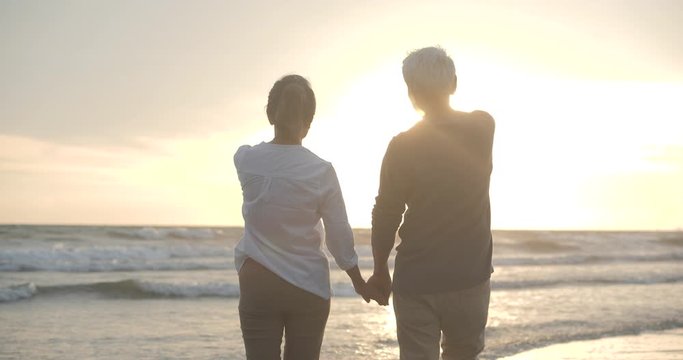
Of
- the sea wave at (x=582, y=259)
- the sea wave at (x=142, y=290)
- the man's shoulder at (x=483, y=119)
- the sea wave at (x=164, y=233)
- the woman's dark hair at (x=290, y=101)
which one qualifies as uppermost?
the woman's dark hair at (x=290, y=101)

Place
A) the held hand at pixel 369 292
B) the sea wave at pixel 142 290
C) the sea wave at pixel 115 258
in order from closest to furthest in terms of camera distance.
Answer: the held hand at pixel 369 292, the sea wave at pixel 142 290, the sea wave at pixel 115 258

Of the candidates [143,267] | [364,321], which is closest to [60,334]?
→ [364,321]

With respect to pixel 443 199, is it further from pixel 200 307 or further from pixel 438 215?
pixel 200 307

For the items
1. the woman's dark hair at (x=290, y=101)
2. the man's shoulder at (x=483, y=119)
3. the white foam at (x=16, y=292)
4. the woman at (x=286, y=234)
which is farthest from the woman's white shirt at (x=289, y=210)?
the white foam at (x=16, y=292)

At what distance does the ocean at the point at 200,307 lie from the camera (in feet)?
25.5

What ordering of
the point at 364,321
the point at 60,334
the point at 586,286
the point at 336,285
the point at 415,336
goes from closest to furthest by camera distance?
1. the point at 415,336
2. the point at 60,334
3. the point at 364,321
4. the point at 336,285
5. the point at 586,286

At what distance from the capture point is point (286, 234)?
318 centimetres

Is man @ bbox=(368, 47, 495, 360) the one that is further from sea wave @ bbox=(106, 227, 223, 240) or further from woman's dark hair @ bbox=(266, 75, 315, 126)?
sea wave @ bbox=(106, 227, 223, 240)

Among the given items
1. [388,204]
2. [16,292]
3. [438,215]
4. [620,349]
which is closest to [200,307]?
[16,292]

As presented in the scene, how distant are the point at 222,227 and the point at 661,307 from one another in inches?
1072

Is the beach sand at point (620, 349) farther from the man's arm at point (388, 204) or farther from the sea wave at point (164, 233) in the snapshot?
the sea wave at point (164, 233)

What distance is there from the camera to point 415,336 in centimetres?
314

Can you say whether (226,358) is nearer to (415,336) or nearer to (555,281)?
(415,336)

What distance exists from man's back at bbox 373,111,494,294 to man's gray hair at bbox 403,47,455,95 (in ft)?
0.38
